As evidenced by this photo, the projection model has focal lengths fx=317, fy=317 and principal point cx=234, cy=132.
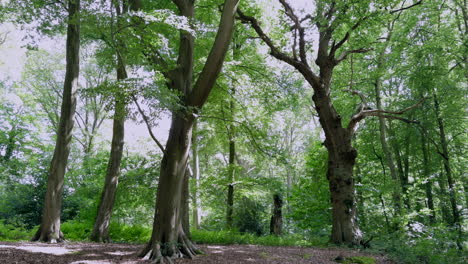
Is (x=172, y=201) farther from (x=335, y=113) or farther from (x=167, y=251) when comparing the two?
(x=335, y=113)

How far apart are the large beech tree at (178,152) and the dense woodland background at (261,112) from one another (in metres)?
0.24

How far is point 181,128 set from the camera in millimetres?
6648

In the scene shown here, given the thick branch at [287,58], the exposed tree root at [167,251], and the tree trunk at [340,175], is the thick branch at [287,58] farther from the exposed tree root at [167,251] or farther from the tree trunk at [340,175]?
the exposed tree root at [167,251]

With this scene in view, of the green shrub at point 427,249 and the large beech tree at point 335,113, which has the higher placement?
the large beech tree at point 335,113

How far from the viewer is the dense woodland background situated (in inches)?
276

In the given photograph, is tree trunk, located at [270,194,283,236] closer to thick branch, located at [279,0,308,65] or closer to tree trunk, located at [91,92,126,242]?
thick branch, located at [279,0,308,65]

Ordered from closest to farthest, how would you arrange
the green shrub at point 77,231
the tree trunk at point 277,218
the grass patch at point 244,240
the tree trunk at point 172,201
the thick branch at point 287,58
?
1. the tree trunk at point 172,201
2. the thick branch at point 287,58
3. the grass patch at point 244,240
4. the green shrub at point 77,231
5. the tree trunk at point 277,218

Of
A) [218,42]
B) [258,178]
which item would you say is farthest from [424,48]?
[218,42]

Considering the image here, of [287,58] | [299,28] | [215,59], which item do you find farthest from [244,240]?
[299,28]

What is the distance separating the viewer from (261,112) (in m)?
12.8

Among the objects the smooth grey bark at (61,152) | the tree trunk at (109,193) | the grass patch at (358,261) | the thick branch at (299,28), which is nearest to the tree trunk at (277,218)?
the thick branch at (299,28)

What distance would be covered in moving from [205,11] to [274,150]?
17.3ft

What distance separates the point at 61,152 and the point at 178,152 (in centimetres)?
460

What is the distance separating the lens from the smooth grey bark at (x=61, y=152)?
858 cm
